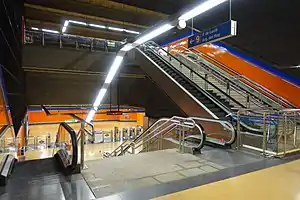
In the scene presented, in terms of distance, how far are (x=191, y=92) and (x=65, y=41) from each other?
6.34 meters

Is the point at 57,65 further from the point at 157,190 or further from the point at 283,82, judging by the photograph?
the point at 283,82

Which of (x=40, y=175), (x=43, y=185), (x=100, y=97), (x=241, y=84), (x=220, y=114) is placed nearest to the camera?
(x=43, y=185)

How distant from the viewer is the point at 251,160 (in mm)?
4469

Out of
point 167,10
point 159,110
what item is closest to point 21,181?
point 159,110

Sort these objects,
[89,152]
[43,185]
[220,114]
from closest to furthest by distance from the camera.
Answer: [43,185] → [220,114] → [89,152]

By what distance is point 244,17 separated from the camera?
30.0 ft

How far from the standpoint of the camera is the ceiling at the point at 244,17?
7676 millimetres

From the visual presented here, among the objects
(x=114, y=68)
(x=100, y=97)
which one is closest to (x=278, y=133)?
(x=114, y=68)

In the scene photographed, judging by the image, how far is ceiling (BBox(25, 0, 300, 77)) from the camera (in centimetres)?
768

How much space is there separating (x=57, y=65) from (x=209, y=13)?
7.10 metres

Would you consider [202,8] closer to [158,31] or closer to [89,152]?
[158,31]

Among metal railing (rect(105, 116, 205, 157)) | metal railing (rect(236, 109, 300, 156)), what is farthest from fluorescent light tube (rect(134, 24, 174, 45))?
metal railing (rect(236, 109, 300, 156))

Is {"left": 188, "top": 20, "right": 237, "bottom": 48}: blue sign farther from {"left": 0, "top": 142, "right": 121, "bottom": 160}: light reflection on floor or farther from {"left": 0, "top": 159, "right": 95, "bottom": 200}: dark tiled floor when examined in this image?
{"left": 0, "top": 142, "right": 121, "bottom": 160}: light reflection on floor

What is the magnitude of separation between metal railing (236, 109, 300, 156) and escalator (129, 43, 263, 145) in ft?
2.10
